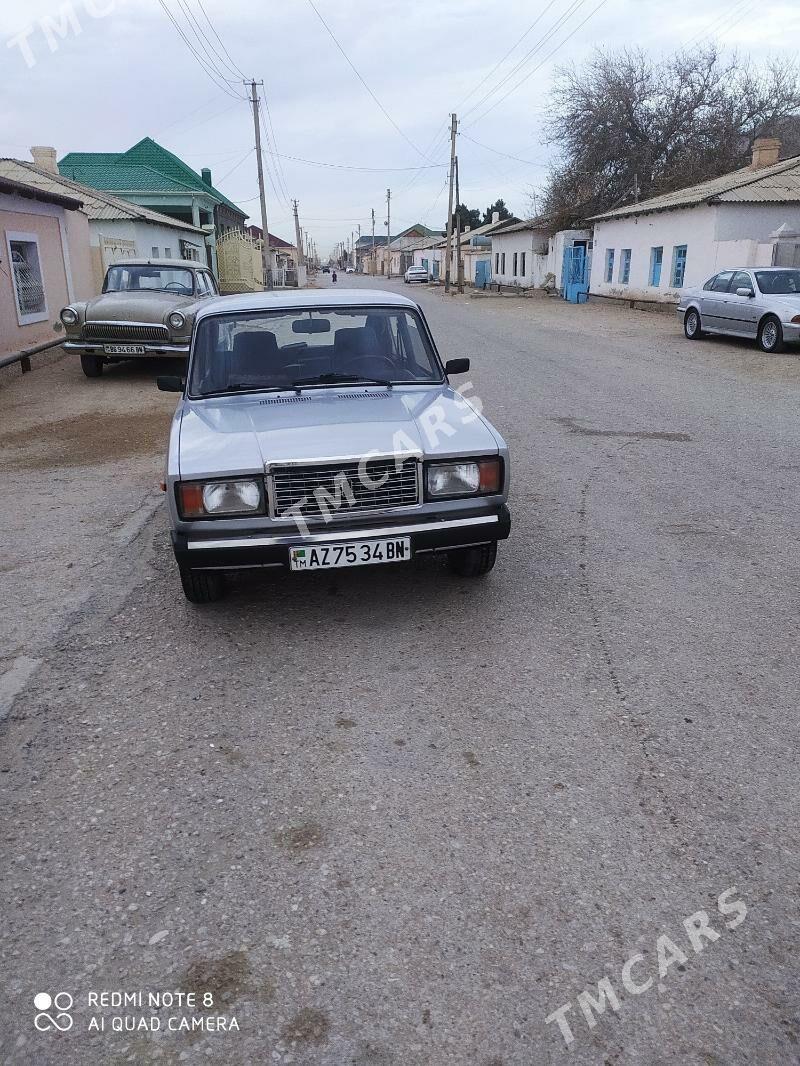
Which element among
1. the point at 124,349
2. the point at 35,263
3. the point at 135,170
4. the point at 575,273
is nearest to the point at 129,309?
the point at 124,349

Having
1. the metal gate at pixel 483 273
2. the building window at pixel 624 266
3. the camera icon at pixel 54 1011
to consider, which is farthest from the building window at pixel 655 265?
the camera icon at pixel 54 1011

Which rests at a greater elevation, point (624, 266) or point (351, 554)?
point (624, 266)

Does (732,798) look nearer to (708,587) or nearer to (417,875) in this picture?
(417,875)

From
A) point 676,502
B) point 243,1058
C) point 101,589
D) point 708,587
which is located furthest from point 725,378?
point 243,1058

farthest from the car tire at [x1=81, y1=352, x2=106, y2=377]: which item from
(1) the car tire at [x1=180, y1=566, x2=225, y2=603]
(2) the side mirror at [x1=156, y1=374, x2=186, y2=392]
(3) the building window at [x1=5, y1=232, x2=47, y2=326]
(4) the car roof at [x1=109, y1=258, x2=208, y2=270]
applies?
(1) the car tire at [x1=180, y1=566, x2=225, y2=603]

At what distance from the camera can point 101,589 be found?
462cm

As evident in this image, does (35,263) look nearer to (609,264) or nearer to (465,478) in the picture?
(465,478)

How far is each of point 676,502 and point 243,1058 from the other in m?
5.01

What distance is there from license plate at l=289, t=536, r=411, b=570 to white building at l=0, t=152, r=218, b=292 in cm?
1750

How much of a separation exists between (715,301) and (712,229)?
7961mm

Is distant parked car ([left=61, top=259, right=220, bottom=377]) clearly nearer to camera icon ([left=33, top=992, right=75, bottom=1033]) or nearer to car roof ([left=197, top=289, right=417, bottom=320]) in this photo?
car roof ([left=197, top=289, right=417, bottom=320])

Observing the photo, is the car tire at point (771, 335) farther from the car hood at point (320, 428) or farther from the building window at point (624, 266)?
the building window at point (624, 266)

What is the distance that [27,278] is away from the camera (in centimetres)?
1550

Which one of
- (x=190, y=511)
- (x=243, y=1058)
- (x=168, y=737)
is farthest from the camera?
(x=190, y=511)
